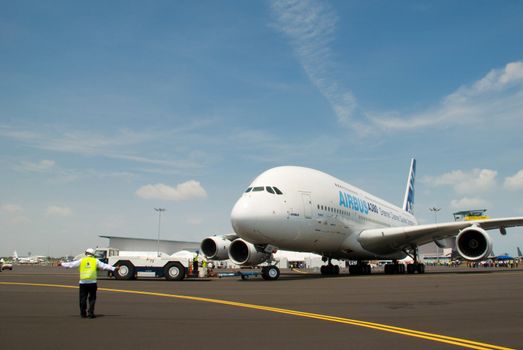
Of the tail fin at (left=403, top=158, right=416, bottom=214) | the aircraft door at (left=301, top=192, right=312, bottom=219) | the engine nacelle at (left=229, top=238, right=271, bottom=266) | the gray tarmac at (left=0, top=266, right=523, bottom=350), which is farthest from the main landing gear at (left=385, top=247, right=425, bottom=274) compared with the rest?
the gray tarmac at (left=0, top=266, right=523, bottom=350)

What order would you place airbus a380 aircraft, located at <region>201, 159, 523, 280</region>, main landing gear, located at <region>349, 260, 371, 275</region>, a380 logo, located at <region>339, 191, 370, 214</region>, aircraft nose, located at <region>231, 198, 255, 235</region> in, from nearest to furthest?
aircraft nose, located at <region>231, 198, 255, 235</region> < airbus a380 aircraft, located at <region>201, 159, 523, 280</region> < a380 logo, located at <region>339, 191, 370, 214</region> < main landing gear, located at <region>349, 260, 371, 275</region>

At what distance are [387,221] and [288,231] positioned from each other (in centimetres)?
1482

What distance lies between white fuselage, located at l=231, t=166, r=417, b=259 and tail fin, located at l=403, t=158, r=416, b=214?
57.8 ft

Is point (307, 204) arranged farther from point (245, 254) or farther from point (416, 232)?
point (416, 232)

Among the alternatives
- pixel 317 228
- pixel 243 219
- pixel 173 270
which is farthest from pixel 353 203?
pixel 173 270

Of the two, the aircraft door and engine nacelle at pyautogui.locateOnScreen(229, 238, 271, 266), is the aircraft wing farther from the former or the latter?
engine nacelle at pyautogui.locateOnScreen(229, 238, 271, 266)

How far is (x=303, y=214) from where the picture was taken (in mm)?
20500

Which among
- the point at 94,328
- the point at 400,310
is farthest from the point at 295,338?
the point at 400,310

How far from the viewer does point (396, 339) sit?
585 cm

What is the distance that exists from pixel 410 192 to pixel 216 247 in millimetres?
28136

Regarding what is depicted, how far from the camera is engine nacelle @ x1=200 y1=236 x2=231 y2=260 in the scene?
23250 millimetres

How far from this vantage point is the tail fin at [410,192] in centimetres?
4438

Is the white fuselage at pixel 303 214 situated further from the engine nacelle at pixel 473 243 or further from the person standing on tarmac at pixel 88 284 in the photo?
the person standing on tarmac at pixel 88 284

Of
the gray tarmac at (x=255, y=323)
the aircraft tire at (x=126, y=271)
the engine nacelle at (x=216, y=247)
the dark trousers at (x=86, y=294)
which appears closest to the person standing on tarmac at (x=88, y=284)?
the dark trousers at (x=86, y=294)
